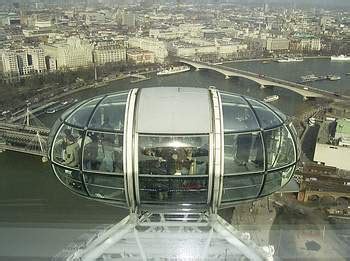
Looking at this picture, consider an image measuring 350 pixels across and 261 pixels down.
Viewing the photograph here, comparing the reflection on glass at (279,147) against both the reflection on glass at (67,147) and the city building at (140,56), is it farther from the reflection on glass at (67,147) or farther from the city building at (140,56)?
the city building at (140,56)

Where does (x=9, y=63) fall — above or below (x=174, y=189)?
below

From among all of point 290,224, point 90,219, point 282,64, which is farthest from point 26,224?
point 282,64

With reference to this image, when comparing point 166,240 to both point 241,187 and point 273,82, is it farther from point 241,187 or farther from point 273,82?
point 273,82

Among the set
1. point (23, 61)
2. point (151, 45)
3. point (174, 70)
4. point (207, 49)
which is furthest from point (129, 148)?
point (207, 49)

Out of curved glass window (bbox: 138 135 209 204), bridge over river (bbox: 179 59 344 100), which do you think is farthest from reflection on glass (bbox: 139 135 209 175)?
bridge over river (bbox: 179 59 344 100)

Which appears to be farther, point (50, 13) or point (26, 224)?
point (50, 13)

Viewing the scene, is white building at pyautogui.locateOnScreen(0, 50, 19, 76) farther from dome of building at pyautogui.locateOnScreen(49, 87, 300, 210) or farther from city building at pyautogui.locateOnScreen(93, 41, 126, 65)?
dome of building at pyautogui.locateOnScreen(49, 87, 300, 210)

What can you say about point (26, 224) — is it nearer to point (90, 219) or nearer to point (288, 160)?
point (90, 219)
